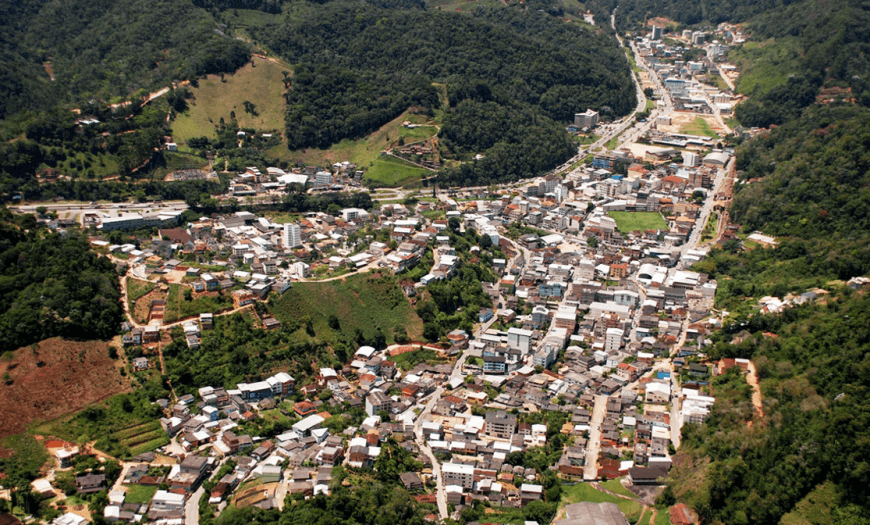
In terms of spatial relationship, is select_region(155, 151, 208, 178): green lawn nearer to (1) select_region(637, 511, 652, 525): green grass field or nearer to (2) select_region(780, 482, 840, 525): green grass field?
(1) select_region(637, 511, 652, 525): green grass field

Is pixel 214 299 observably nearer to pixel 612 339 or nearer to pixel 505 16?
pixel 612 339

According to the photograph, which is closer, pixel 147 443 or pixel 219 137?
pixel 147 443

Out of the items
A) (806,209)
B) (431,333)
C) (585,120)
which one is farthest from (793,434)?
(585,120)

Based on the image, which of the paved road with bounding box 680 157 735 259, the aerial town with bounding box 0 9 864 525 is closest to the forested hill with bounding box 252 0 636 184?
the aerial town with bounding box 0 9 864 525

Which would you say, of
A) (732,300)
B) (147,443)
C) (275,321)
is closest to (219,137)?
(275,321)

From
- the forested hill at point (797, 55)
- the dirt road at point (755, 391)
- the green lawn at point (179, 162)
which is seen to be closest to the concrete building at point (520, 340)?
the dirt road at point (755, 391)

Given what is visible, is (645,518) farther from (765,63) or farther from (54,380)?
(765,63)
